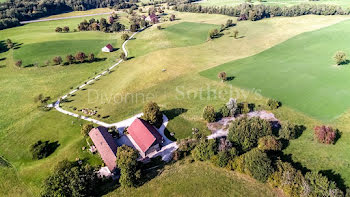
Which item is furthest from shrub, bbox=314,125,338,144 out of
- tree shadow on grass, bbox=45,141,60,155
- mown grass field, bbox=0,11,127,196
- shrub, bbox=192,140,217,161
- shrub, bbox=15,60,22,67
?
shrub, bbox=15,60,22,67

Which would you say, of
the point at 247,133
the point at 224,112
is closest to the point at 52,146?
the point at 224,112

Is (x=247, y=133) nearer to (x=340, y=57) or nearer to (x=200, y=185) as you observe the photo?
(x=200, y=185)

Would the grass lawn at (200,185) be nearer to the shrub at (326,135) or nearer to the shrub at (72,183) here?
the shrub at (72,183)

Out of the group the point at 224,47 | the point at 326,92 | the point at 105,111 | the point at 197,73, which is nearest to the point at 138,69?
the point at 197,73

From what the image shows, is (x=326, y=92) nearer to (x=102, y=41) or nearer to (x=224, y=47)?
(x=224, y=47)

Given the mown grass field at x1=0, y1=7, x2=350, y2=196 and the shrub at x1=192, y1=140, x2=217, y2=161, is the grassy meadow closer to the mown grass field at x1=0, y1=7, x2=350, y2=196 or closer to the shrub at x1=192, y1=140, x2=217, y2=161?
the mown grass field at x1=0, y1=7, x2=350, y2=196

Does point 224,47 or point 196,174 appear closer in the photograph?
point 196,174

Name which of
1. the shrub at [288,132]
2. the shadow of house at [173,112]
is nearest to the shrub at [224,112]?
the shadow of house at [173,112]
